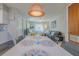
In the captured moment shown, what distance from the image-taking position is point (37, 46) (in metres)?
1.19

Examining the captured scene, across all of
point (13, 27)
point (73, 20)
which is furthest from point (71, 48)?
point (13, 27)

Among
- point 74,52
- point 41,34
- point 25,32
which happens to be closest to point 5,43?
point 25,32

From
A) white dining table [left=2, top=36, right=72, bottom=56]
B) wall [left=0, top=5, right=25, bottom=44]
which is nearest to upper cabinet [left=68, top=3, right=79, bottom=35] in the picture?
white dining table [left=2, top=36, right=72, bottom=56]

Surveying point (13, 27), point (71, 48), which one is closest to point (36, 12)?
point (13, 27)

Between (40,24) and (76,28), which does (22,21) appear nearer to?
(40,24)

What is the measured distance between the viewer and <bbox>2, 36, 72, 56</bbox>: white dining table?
1.13 metres

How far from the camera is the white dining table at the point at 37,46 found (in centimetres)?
113

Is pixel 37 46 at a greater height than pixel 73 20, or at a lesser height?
lesser

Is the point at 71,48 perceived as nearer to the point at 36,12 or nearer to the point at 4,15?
the point at 36,12

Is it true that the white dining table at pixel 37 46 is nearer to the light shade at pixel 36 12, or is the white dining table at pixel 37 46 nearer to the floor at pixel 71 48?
the floor at pixel 71 48

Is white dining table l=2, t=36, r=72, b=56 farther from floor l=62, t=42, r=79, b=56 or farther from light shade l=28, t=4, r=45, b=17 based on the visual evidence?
light shade l=28, t=4, r=45, b=17

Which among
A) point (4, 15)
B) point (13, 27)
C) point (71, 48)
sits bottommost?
point (71, 48)

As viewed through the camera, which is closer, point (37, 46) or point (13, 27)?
point (37, 46)

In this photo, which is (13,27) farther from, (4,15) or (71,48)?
(71,48)
